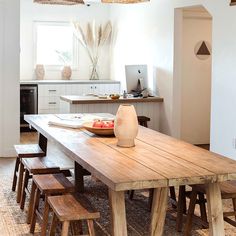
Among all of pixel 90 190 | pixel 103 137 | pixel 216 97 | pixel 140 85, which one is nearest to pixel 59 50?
pixel 140 85

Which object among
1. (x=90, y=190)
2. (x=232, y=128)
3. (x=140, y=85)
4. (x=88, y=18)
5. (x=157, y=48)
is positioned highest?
(x=88, y=18)

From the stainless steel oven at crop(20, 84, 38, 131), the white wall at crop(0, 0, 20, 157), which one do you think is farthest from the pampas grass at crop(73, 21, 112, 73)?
the white wall at crop(0, 0, 20, 157)

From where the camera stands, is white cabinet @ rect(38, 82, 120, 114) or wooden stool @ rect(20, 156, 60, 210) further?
white cabinet @ rect(38, 82, 120, 114)

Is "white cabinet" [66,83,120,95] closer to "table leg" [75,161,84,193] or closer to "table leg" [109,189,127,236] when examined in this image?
"table leg" [75,161,84,193]

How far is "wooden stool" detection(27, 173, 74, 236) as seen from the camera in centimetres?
341

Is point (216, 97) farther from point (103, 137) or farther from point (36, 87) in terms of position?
point (36, 87)

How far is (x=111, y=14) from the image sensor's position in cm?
939

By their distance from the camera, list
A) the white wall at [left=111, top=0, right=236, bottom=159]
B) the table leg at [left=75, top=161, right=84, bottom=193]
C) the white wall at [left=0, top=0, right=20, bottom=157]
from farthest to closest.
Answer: the white wall at [left=0, top=0, right=20, bottom=157] < the white wall at [left=111, top=0, right=236, bottom=159] < the table leg at [left=75, top=161, right=84, bottom=193]

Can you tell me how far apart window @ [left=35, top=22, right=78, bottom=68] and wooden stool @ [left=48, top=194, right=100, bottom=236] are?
630 cm

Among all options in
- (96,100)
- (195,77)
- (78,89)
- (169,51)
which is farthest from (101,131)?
(78,89)

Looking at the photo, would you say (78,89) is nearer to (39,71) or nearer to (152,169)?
(39,71)

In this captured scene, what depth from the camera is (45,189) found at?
3426 mm

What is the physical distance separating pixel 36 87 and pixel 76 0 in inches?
163

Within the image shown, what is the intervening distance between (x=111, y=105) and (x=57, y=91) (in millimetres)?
2047
